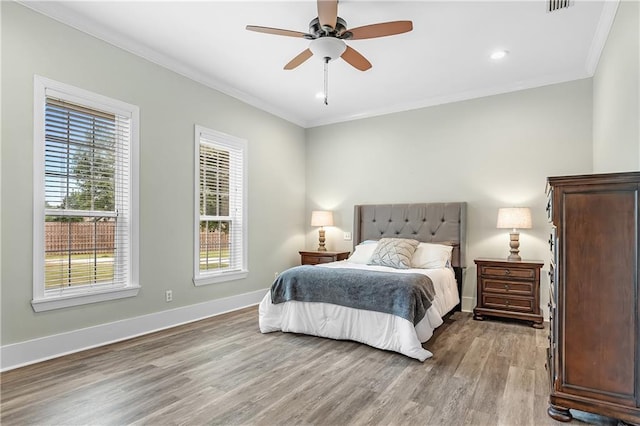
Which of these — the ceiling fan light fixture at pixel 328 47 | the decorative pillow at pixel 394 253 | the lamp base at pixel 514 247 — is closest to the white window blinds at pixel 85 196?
the ceiling fan light fixture at pixel 328 47

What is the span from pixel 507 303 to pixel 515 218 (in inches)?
38.9

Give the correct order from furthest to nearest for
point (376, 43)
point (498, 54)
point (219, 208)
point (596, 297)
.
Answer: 1. point (219, 208)
2. point (498, 54)
3. point (376, 43)
4. point (596, 297)

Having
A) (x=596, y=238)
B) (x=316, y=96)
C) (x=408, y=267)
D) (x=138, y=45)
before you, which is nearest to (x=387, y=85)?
(x=316, y=96)

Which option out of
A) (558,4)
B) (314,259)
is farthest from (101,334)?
(558,4)

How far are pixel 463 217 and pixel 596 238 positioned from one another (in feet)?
8.86

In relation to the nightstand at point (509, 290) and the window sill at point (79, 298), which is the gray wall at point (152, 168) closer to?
the window sill at point (79, 298)

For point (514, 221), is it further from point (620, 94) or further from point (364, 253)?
point (364, 253)

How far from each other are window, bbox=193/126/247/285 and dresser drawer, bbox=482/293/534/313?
3133 mm

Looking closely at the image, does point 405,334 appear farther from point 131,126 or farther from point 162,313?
point 131,126

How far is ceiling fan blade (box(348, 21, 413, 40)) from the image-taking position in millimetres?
2654

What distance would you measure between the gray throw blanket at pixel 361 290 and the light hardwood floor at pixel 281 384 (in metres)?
0.39

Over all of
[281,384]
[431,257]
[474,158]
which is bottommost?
[281,384]

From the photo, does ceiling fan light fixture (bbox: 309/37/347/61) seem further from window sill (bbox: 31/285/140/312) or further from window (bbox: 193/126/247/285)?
window sill (bbox: 31/285/140/312)

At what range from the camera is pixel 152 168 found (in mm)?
3779
